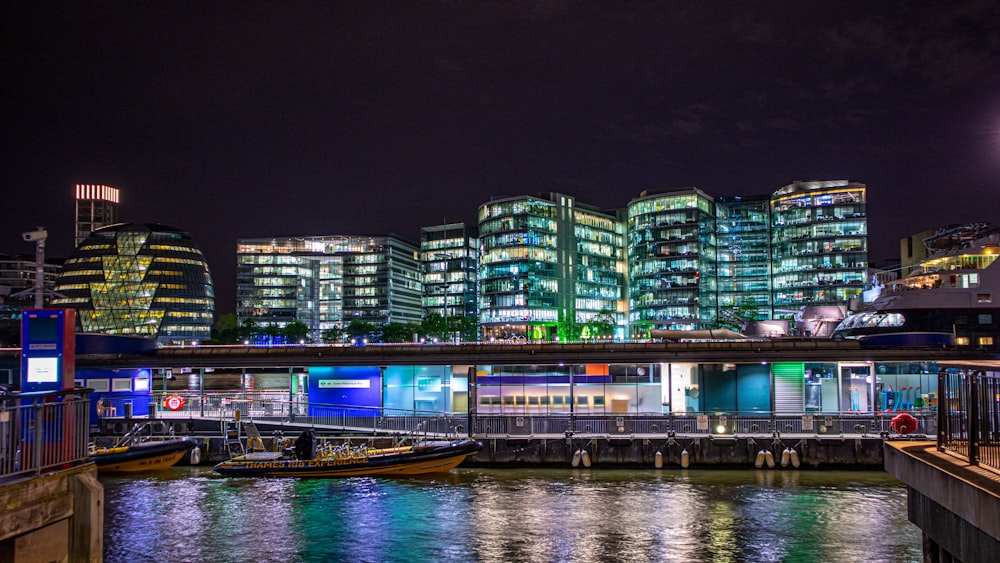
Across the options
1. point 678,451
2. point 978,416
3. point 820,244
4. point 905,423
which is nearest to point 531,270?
point 820,244

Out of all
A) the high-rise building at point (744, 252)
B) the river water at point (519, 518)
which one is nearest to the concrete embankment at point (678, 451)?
the river water at point (519, 518)

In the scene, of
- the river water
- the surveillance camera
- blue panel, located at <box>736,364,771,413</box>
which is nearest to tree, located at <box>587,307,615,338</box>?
blue panel, located at <box>736,364,771,413</box>

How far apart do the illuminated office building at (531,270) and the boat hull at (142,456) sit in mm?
131440

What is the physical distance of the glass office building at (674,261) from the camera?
18338 cm

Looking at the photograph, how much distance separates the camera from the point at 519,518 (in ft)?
106

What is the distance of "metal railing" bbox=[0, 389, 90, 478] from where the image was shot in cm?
1183

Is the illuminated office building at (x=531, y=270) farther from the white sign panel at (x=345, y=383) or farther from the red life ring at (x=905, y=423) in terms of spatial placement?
the red life ring at (x=905, y=423)

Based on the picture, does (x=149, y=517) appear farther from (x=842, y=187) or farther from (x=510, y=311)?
(x=842, y=187)

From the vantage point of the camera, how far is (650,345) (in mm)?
58531

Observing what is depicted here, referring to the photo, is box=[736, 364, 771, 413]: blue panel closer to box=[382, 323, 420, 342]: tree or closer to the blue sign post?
the blue sign post

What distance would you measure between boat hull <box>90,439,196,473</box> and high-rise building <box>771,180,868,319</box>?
138 metres

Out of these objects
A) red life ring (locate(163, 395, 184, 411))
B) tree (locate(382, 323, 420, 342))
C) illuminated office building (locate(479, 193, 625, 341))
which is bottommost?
red life ring (locate(163, 395, 184, 411))

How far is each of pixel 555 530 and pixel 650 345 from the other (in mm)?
30016

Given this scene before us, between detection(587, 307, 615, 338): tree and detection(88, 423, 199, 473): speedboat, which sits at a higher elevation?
detection(587, 307, 615, 338): tree
